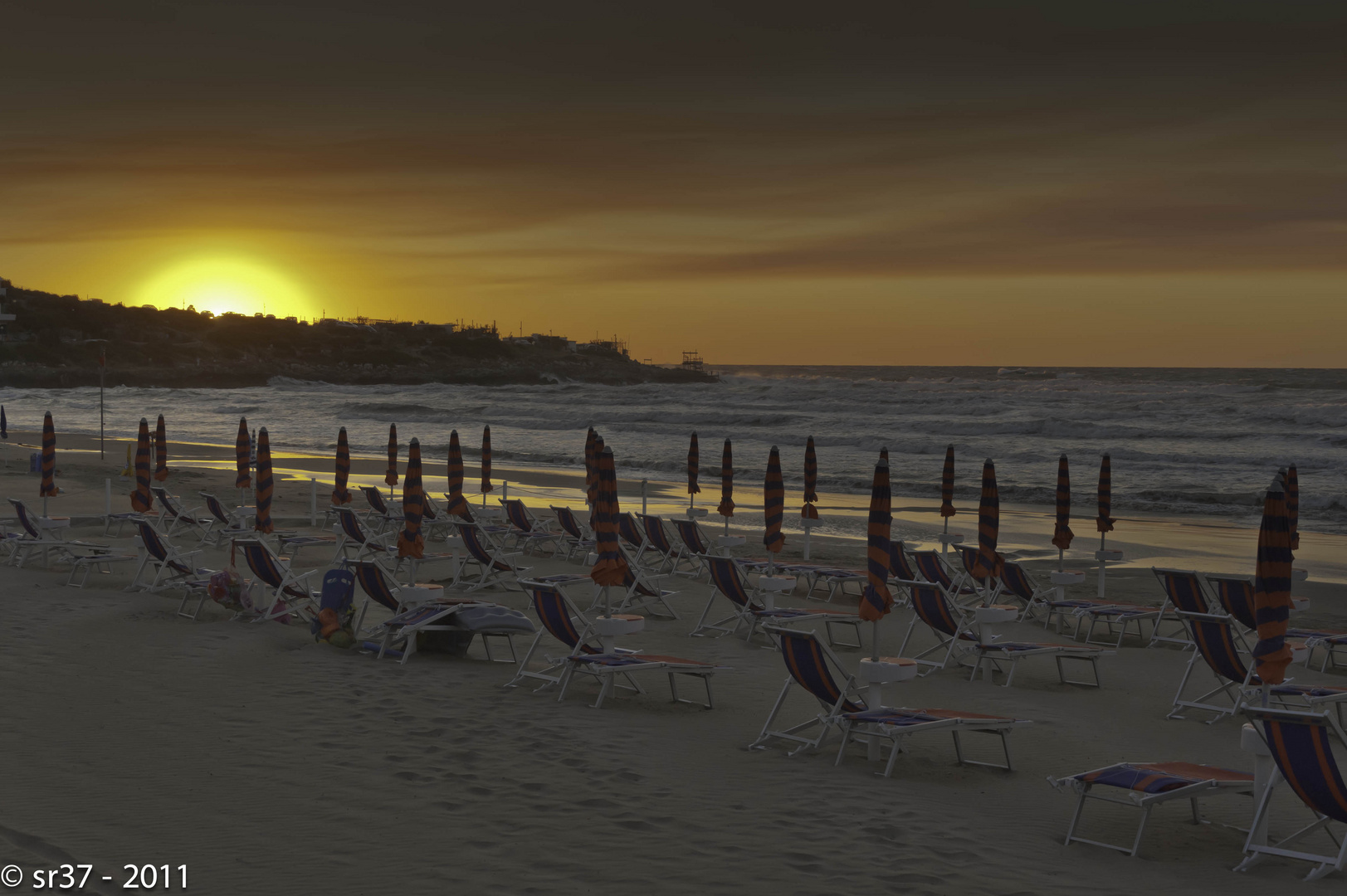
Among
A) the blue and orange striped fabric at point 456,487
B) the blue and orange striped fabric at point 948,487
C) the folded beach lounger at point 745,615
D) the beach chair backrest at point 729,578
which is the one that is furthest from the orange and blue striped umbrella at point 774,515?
the blue and orange striped fabric at point 456,487

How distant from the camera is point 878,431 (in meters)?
41.5

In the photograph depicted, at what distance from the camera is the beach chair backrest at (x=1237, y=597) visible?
30.3 feet

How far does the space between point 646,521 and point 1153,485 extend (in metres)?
17.7

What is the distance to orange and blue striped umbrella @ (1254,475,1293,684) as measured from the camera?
5586mm

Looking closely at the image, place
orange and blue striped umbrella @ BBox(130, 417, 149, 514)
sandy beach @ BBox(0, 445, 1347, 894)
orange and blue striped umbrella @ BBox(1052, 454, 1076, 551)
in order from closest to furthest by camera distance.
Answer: sandy beach @ BBox(0, 445, 1347, 894), orange and blue striped umbrella @ BBox(1052, 454, 1076, 551), orange and blue striped umbrella @ BBox(130, 417, 149, 514)

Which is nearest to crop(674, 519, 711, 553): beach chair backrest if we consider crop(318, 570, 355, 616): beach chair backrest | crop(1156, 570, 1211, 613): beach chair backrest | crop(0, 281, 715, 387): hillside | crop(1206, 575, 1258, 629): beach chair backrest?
crop(318, 570, 355, 616): beach chair backrest

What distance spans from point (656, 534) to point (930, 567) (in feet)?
11.4

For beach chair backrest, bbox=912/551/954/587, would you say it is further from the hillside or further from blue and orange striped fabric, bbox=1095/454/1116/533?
the hillside

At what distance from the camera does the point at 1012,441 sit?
38.8m

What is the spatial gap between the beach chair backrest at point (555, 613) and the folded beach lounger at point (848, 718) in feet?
5.76

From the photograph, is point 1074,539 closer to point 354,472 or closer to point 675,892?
point 675,892

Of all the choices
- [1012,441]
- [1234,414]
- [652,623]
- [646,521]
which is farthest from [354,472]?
[1234,414]

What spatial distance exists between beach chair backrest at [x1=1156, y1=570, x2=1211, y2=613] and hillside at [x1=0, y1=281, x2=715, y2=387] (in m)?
92.3

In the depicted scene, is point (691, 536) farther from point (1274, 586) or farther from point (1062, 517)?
point (1274, 586)
